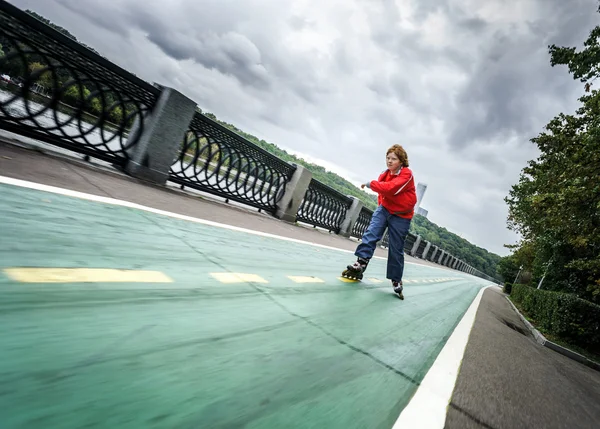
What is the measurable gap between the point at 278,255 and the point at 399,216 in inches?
64.4

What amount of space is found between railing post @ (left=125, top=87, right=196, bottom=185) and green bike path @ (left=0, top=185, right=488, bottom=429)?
9.19 ft

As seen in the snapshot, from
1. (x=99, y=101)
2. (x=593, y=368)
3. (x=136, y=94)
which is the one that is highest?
(x=136, y=94)

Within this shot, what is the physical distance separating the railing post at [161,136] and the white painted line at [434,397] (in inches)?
206

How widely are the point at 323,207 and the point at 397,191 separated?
798 cm

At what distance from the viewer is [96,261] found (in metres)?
1.59

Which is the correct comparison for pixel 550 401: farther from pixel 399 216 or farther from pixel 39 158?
pixel 39 158

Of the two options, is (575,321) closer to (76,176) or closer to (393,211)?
(393,211)

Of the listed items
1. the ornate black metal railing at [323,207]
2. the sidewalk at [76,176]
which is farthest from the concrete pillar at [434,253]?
the sidewalk at [76,176]

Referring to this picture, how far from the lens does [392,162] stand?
3.54 m

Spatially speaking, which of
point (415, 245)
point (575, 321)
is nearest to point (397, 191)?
point (575, 321)

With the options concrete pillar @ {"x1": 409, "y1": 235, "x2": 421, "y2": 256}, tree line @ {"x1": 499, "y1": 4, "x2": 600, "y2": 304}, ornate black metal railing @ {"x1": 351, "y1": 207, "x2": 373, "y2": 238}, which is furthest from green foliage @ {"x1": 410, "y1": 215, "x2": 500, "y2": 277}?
ornate black metal railing @ {"x1": 351, "y1": 207, "x2": 373, "y2": 238}

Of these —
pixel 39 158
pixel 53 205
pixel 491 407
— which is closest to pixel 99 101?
pixel 39 158

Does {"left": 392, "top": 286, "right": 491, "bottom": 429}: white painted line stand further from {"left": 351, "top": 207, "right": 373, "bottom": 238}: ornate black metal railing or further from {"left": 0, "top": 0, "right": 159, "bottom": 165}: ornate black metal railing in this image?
A: {"left": 351, "top": 207, "right": 373, "bottom": 238}: ornate black metal railing

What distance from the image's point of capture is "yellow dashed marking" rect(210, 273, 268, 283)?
6.68 ft
